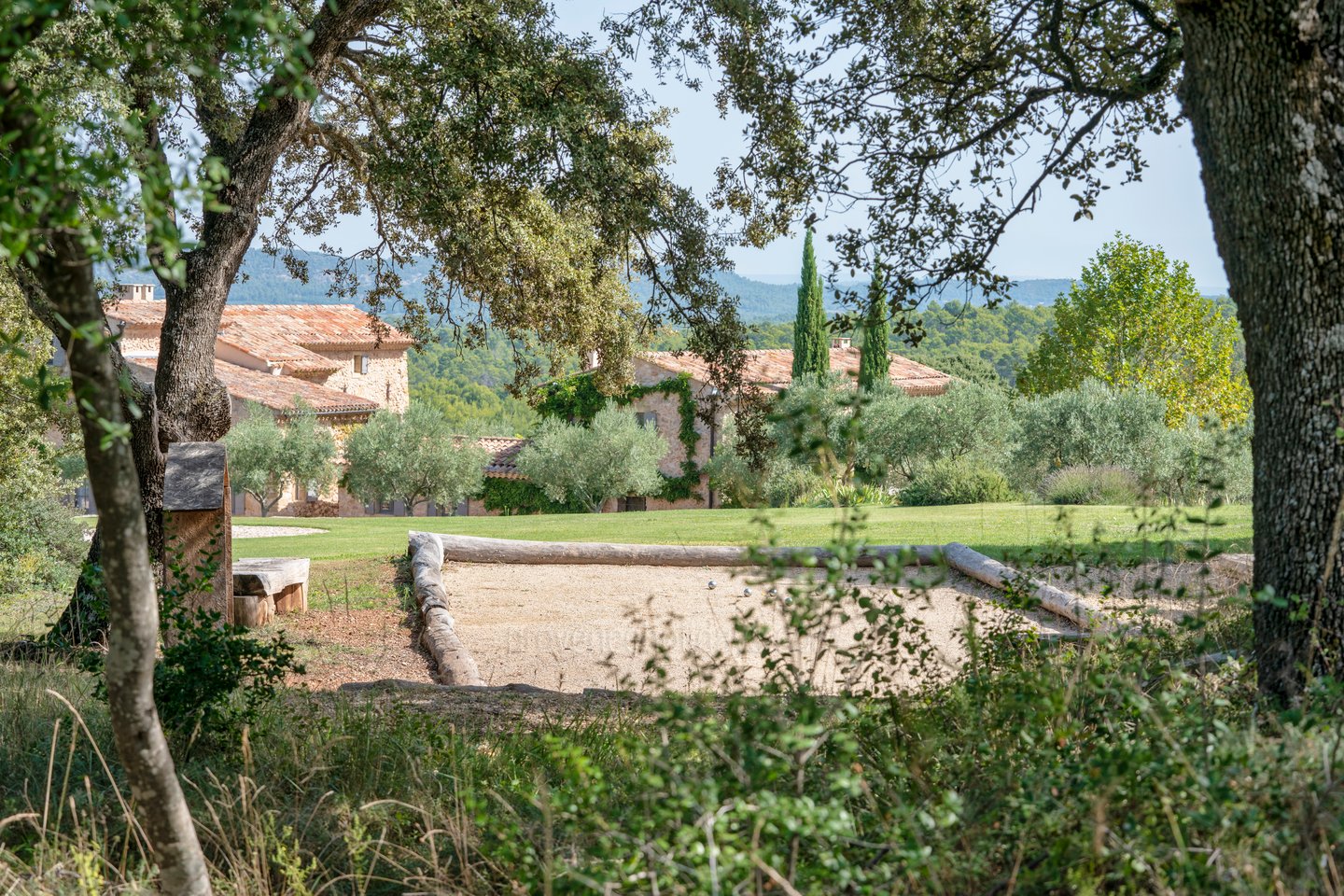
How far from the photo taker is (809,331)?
108 ft

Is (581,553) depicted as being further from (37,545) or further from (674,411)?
(674,411)

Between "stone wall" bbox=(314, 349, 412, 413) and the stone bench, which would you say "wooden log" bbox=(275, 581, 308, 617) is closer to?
the stone bench

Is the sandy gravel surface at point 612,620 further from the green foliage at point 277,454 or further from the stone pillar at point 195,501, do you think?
the green foliage at point 277,454

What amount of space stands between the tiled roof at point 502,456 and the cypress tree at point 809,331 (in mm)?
8680

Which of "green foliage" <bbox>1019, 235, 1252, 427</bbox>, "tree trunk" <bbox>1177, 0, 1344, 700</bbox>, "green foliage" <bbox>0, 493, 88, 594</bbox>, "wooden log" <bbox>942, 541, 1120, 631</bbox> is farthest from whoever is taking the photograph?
Result: "green foliage" <bbox>1019, 235, 1252, 427</bbox>

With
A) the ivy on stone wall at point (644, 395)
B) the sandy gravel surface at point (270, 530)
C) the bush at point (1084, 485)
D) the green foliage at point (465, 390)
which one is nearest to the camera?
the bush at point (1084, 485)

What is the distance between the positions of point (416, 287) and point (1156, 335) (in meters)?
21.5

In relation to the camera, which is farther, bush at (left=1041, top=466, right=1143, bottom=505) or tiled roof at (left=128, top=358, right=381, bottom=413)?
tiled roof at (left=128, top=358, right=381, bottom=413)

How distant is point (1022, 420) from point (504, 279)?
15290 millimetres

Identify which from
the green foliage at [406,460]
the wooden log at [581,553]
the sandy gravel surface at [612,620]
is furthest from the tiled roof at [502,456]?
the sandy gravel surface at [612,620]

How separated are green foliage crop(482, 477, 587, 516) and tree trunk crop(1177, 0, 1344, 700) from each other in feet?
94.5

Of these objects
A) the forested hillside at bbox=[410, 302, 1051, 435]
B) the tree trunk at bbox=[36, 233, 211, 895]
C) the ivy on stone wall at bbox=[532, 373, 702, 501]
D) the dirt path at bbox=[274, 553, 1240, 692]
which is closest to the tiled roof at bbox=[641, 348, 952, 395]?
the ivy on stone wall at bbox=[532, 373, 702, 501]

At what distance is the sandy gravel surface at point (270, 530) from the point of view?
17.9m

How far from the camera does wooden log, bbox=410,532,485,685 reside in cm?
699
